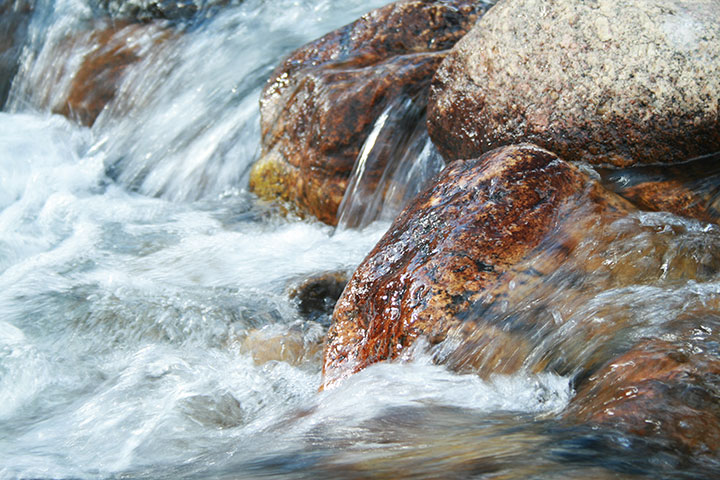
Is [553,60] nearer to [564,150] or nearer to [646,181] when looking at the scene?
[564,150]

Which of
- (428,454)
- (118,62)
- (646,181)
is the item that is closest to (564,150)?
(646,181)

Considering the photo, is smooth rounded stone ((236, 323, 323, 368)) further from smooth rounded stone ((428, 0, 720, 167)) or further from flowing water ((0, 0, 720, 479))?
smooth rounded stone ((428, 0, 720, 167))

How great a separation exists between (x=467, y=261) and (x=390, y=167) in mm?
2152

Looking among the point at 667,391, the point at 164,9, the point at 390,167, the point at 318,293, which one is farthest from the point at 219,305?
the point at 164,9

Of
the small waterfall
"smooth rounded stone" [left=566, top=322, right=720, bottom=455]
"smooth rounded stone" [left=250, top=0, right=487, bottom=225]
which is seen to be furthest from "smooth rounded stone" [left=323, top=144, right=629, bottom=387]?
Result: "smooth rounded stone" [left=250, top=0, right=487, bottom=225]

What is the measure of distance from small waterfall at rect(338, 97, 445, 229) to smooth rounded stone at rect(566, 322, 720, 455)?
2516mm

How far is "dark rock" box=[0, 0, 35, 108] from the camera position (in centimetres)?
874

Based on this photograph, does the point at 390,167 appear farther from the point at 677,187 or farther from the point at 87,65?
the point at 87,65

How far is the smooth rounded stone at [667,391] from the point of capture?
1980mm

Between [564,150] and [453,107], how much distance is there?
2.57 feet

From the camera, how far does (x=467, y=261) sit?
2889 millimetres

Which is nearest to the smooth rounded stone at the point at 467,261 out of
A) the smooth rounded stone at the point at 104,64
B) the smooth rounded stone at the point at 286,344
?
the smooth rounded stone at the point at 286,344

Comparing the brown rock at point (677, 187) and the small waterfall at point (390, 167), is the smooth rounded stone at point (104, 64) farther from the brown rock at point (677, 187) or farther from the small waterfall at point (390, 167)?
the brown rock at point (677, 187)

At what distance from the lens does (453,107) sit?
4.21 m
